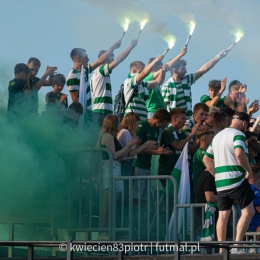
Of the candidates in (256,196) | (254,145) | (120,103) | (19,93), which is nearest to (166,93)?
(120,103)

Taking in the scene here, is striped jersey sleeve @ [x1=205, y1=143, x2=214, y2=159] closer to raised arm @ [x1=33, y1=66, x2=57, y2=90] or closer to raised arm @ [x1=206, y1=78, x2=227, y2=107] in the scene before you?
raised arm @ [x1=33, y1=66, x2=57, y2=90]

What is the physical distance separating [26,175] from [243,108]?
5.96 meters

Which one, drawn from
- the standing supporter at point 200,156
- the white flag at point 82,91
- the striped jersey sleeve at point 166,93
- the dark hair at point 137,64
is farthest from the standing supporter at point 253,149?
the white flag at point 82,91

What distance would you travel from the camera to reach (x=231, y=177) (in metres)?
11.6

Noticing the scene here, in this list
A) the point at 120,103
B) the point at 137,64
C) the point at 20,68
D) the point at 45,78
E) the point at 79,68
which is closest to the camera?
the point at 20,68

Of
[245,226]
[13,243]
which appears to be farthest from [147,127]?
[13,243]

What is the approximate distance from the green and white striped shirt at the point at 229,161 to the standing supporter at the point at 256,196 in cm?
99

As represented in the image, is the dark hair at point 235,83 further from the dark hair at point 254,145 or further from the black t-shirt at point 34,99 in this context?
the black t-shirt at point 34,99

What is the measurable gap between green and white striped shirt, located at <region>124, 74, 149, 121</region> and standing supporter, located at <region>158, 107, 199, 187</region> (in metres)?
1.03

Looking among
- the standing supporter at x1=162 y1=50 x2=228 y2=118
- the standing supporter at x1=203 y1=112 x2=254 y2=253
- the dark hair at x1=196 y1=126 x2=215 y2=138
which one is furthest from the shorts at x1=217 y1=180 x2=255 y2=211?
the standing supporter at x1=162 y1=50 x2=228 y2=118

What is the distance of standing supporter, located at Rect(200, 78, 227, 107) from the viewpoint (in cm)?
1634

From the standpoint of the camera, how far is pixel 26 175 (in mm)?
12383

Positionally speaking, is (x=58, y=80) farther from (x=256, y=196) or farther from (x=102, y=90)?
(x=256, y=196)

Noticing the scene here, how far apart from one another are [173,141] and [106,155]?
172cm
